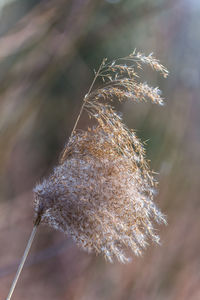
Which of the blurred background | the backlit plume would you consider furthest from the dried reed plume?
the blurred background

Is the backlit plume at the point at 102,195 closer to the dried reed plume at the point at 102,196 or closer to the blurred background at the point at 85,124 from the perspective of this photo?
the dried reed plume at the point at 102,196

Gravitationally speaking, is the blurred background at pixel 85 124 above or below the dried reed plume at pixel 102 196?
above

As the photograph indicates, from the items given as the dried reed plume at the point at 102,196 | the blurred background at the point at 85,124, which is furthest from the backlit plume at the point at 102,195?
the blurred background at the point at 85,124

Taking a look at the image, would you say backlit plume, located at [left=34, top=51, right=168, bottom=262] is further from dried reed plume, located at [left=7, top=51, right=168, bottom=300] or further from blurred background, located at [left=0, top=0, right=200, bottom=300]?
blurred background, located at [left=0, top=0, right=200, bottom=300]

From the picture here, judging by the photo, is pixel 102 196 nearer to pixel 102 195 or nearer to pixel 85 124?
pixel 102 195

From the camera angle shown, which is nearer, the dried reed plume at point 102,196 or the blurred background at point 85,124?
the dried reed plume at point 102,196

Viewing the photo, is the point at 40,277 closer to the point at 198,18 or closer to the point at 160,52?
the point at 160,52

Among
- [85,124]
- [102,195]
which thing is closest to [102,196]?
[102,195]

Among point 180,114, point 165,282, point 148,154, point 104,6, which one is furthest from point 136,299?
point 104,6
